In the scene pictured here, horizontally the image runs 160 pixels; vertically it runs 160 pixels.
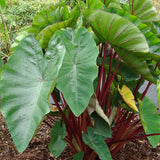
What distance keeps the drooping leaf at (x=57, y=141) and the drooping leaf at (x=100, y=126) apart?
0.17 m

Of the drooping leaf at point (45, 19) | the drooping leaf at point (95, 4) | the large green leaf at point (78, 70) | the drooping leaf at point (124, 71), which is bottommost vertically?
the drooping leaf at point (124, 71)

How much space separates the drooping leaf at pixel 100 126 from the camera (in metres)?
1.03

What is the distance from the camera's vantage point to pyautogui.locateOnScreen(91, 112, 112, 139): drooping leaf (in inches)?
40.5

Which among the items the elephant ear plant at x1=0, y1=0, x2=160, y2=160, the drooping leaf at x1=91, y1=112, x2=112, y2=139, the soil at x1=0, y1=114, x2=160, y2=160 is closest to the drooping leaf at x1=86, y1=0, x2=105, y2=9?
the elephant ear plant at x1=0, y1=0, x2=160, y2=160

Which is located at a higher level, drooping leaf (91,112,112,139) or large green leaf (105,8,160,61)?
large green leaf (105,8,160,61)

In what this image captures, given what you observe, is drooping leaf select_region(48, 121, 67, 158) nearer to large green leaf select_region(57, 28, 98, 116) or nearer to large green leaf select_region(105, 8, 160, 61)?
large green leaf select_region(57, 28, 98, 116)

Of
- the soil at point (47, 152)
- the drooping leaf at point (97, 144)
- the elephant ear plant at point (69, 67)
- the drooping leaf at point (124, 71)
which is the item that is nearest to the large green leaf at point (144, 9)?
the elephant ear plant at point (69, 67)

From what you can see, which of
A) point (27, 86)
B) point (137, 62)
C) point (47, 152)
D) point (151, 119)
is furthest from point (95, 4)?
point (47, 152)

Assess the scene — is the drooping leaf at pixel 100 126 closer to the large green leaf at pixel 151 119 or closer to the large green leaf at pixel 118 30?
the large green leaf at pixel 151 119

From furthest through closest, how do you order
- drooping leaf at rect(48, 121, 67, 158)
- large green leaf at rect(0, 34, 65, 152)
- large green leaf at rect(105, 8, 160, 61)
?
1. drooping leaf at rect(48, 121, 67, 158)
2. large green leaf at rect(105, 8, 160, 61)
3. large green leaf at rect(0, 34, 65, 152)

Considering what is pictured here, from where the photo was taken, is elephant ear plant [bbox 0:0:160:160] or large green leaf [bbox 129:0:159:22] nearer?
elephant ear plant [bbox 0:0:160:160]

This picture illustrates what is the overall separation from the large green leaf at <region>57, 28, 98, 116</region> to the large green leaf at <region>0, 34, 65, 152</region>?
57 mm

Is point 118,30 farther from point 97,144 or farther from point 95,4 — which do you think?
point 97,144

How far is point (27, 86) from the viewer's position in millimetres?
835
